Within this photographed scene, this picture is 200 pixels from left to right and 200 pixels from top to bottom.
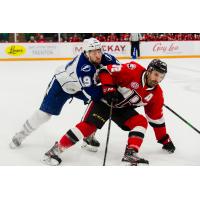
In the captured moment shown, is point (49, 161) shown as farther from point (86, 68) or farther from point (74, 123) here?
point (74, 123)

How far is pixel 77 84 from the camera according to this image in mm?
2281

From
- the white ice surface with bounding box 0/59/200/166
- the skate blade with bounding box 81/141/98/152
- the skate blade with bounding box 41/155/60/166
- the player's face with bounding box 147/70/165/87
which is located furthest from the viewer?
the skate blade with bounding box 81/141/98/152

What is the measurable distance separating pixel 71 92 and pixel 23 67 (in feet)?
13.2

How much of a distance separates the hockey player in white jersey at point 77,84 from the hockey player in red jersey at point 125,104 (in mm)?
67

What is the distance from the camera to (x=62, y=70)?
235 centimetres

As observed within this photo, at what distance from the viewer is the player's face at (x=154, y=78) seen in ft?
6.74

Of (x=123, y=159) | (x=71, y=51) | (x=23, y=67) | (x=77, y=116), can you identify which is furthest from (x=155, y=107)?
(x=71, y=51)

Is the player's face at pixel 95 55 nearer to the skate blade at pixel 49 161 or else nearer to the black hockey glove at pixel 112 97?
the black hockey glove at pixel 112 97

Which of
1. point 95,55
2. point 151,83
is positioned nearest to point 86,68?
point 95,55

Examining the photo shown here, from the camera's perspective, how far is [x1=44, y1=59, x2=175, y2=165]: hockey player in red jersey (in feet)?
6.94

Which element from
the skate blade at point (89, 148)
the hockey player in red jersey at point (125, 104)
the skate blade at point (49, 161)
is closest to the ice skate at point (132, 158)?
the hockey player in red jersey at point (125, 104)

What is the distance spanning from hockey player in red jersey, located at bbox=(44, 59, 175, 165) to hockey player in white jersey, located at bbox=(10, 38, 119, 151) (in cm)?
7

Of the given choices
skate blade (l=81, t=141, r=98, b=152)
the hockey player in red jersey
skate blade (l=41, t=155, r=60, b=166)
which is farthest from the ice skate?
skate blade (l=41, t=155, r=60, b=166)

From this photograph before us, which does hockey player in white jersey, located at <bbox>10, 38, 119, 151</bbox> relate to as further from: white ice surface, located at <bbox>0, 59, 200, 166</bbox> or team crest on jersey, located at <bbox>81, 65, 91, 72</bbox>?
white ice surface, located at <bbox>0, 59, 200, 166</bbox>
